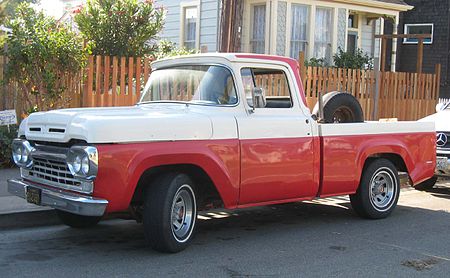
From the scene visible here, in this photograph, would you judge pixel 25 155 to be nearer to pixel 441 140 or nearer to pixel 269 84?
pixel 269 84

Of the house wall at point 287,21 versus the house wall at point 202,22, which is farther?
the house wall at point 202,22

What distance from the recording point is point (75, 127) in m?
5.49

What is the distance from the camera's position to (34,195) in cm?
596

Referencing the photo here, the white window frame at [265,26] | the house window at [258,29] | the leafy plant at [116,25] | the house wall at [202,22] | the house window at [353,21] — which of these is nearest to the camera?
the leafy plant at [116,25]

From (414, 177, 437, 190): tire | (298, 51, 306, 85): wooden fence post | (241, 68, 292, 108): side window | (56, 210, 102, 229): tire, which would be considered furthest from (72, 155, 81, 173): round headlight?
(298, 51, 306, 85): wooden fence post

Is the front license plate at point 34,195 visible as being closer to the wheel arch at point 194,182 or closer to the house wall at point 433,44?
the wheel arch at point 194,182

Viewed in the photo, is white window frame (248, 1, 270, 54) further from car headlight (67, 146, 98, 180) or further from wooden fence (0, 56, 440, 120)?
car headlight (67, 146, 98, 180)

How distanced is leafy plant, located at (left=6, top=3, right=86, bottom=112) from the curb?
11.5 ft

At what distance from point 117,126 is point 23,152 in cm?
145

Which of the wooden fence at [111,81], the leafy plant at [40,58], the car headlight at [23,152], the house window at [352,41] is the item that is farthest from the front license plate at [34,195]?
the house window at [352,41]

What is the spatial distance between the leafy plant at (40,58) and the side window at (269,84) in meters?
4.25

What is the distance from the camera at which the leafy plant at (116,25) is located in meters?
13.1

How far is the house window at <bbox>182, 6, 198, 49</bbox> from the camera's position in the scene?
18906 mm

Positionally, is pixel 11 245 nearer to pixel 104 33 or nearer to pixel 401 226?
pixel 401 226
